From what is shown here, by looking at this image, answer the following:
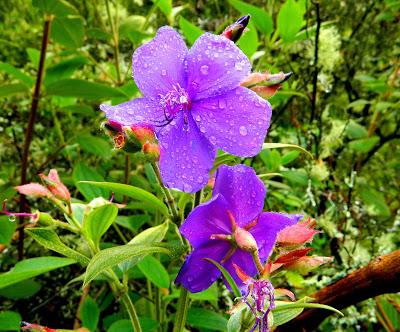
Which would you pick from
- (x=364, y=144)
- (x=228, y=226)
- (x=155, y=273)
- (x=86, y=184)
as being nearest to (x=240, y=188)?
(x=228, y=226)

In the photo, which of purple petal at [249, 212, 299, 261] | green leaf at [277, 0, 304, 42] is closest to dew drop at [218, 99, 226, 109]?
purple petal at [249, 212, 299, 261]

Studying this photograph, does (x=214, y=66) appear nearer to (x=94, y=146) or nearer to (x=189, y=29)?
(x=189, y=29)

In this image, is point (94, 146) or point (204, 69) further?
point (94, 146)

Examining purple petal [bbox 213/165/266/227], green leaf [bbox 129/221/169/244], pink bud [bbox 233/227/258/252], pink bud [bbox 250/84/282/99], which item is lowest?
green leaf [bbox 129/221/169/244]

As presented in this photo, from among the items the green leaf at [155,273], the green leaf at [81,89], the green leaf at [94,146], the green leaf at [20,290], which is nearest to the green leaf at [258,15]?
the green leaf at [81,89]

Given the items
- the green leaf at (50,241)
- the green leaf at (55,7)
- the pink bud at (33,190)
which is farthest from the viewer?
the green leaf at (55,7)

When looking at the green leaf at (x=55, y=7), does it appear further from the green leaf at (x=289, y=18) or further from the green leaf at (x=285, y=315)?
the green leaf at (x=285, y=315)

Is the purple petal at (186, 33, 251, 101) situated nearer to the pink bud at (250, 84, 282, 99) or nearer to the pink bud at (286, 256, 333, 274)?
the pink bud at (250, 84, 282, 99)
